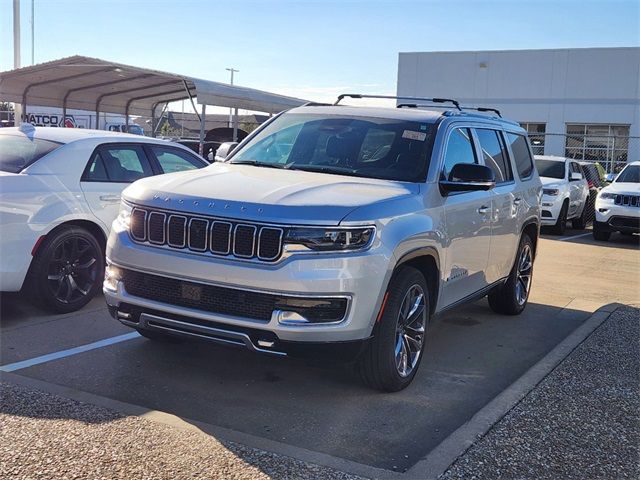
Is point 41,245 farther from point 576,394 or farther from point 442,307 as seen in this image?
point 576,394

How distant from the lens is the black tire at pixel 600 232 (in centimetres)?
1487

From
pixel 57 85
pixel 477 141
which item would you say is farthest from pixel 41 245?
pixel 57 85

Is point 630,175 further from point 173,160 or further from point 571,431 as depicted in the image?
point 571,431

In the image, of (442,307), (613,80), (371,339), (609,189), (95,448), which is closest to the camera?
(95,448)

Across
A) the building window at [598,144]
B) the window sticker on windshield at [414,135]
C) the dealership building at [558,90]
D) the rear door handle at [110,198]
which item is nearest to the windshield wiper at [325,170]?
the window sticker on windshield at [414,135]

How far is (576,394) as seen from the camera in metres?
4.70

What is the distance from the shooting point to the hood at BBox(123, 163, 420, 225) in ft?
13.5

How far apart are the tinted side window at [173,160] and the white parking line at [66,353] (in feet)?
7.60

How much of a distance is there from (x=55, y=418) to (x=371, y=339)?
189 centimetres

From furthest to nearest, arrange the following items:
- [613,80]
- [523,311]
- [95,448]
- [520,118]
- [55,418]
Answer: [520,118]
[613,80]
[523,311]
[55,418]
[95,448]

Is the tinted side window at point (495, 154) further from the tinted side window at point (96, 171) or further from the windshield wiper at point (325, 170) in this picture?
the tinted side window at point (96, 171)

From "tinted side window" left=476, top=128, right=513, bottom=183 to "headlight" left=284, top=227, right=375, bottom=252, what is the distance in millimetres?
2562

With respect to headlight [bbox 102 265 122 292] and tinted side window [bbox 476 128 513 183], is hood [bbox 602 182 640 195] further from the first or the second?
headlight [bbox 102 265 122 292]

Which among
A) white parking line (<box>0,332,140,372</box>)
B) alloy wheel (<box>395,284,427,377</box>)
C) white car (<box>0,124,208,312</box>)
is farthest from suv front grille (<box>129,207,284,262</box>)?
white car (<box>0,124,208,312</box>)
